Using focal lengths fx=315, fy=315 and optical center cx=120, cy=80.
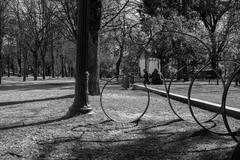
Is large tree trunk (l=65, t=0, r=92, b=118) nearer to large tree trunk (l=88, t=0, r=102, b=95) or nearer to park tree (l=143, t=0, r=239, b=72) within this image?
large tree trunk (l=88, t=0, r=102, b=95)

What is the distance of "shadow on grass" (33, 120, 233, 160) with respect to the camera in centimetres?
383

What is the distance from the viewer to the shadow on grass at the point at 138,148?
383cm

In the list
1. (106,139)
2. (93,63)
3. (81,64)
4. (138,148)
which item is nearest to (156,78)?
(93,63)

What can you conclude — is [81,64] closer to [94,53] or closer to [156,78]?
[94,53]

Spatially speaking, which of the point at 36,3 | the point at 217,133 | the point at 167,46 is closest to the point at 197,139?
the point at 217,133

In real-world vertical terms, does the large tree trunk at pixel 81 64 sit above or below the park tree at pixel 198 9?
below

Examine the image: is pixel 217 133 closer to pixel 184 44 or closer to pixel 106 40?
pixel 184 44

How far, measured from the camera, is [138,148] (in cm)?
422

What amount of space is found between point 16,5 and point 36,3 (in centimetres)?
237

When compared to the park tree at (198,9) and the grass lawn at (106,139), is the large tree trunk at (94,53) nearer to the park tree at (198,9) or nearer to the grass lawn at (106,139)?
the grass lawn at (106,139)

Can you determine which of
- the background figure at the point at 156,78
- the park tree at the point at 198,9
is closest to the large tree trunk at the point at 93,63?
the background figure at the point at 156,78

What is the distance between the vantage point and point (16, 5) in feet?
107

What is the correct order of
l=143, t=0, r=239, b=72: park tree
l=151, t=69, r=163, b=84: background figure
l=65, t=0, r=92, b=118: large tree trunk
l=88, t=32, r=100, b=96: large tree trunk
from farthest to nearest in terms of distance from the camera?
1. l=143, t=0, r=239, b=72: park tree
2. l=151, t=69, r=163, b=84: background figure
3. l=88, t=32, r=100, b=96: large tree trunk
4. l=65, t=0, r=92, b=118: large tree trunk

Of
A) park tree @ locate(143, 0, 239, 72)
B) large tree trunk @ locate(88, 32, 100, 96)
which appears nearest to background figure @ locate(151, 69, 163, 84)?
park tree @ locate(143, 0, 239, 72)
